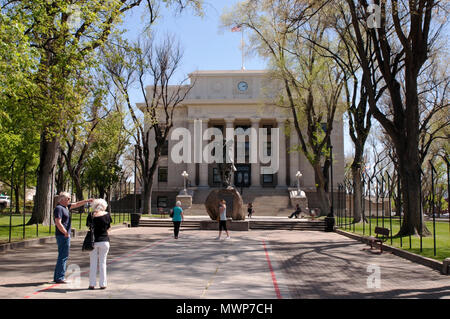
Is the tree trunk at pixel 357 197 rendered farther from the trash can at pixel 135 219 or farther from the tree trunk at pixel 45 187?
the tree trunk at pixel 45 187

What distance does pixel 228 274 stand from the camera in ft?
33.2

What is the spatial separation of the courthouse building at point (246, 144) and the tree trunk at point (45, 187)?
96.5ft

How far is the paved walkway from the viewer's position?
25.8 feet

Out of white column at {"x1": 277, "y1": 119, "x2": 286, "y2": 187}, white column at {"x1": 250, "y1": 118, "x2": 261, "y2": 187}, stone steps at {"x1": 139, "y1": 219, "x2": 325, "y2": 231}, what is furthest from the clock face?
stone steps at {"x1": 139, "y1": 219, "x2": 325, "y2": 231}

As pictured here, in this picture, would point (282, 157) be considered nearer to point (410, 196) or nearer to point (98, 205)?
point (410, 196)

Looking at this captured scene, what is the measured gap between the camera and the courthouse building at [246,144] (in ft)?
178

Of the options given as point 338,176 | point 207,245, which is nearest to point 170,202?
point 338,176

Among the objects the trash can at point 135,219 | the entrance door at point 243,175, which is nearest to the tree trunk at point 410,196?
the trash can at point 135,219

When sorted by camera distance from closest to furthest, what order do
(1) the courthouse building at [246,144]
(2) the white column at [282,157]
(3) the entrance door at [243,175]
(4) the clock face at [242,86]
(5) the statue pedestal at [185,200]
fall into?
(5) the statue pedestal at [185,200]
(2) the white column at [282,157]
(1) the courthouse building at [246,144]
(3) the entrance door at [243,175]
(4) the clock face at [242,86]

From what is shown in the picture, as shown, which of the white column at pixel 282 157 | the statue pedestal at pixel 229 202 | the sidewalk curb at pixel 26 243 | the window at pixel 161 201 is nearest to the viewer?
the sidewalk curb at pixel 26 243
